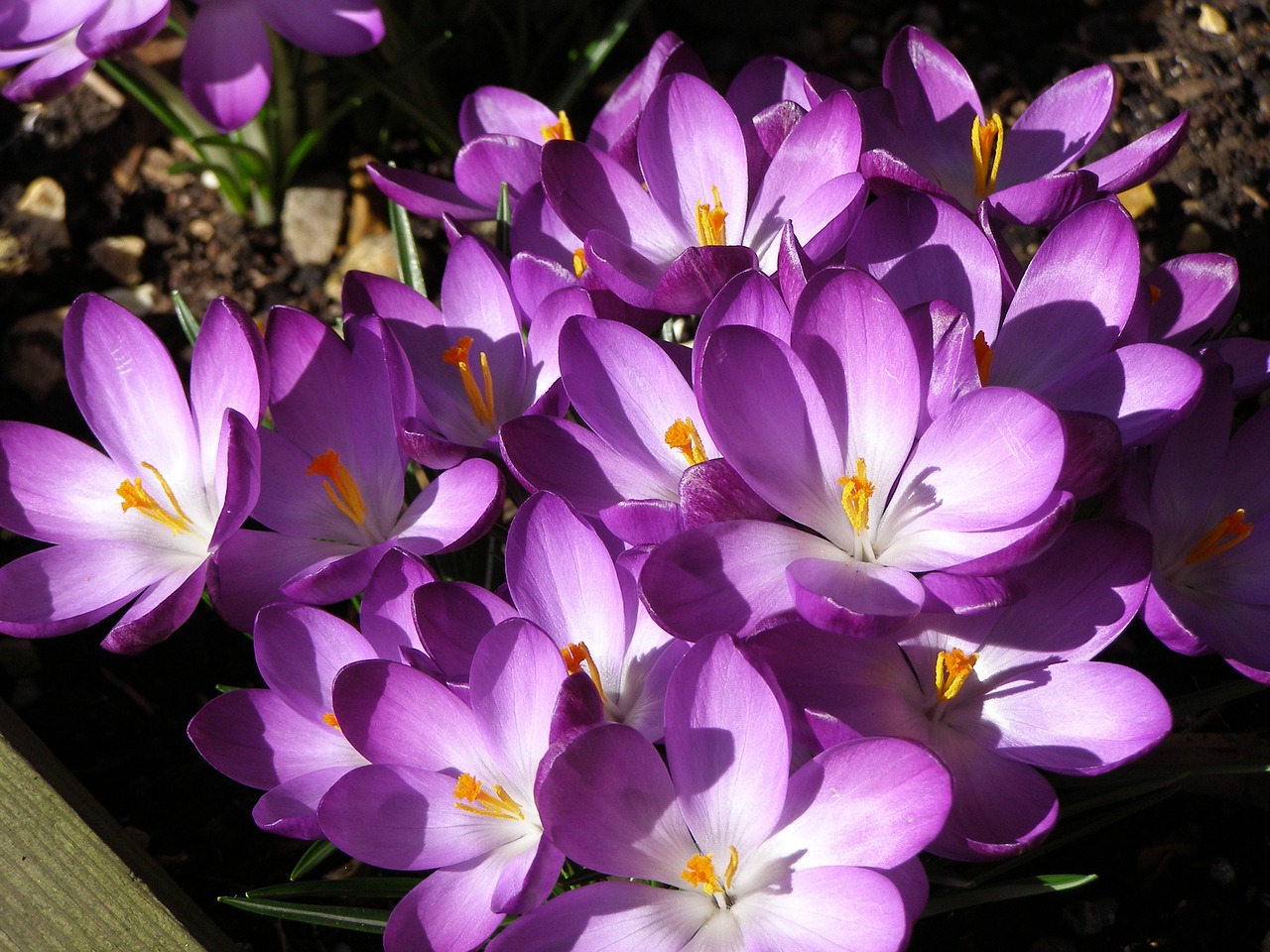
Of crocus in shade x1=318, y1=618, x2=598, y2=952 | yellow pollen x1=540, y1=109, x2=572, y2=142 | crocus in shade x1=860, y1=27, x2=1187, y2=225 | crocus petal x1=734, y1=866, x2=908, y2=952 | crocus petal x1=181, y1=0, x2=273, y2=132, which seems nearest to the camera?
crocus petal x1=734, y1=866, x2=908, y2=952

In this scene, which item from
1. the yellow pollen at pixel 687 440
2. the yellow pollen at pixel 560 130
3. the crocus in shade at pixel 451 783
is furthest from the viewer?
the yellow pollen at pixel 560 130

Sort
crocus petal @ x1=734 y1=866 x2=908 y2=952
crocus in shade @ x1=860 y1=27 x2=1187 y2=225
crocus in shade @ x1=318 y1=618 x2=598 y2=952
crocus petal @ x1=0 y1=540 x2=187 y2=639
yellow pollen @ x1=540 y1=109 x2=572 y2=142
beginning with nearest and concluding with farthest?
1. crocus petal @ x1=734 y1=866 x2=908 y2=952
2. crocus in shade @ x1=318 y1=618 x2=598 y2=952
3. crocus petal @ x1=0 y1=540 x2=187 y2=639
4. crocus in shade @ x1=860 y1=27 x2=1187 y2=225
5. yellow pollen @ x1=540 y1=109 x2=572 y2=142

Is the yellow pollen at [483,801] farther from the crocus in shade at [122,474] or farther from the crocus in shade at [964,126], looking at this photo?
the crocus in shade at [964,126]

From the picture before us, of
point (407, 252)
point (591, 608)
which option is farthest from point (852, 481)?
point (407, 252)

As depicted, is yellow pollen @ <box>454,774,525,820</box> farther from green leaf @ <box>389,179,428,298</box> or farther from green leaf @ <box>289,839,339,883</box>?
green leaf @ <box>389,179,428,298</box>

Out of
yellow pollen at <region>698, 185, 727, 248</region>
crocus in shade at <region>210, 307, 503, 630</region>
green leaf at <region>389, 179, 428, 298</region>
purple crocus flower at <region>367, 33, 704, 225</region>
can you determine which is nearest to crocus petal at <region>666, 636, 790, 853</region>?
crocus in shade at <region>210, 307, 503, 630</region>

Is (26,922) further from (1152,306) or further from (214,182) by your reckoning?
(214,182)

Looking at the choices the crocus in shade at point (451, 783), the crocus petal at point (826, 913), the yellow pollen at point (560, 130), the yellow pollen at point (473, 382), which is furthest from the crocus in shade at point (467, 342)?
the crocus petal at point (826, 913)
